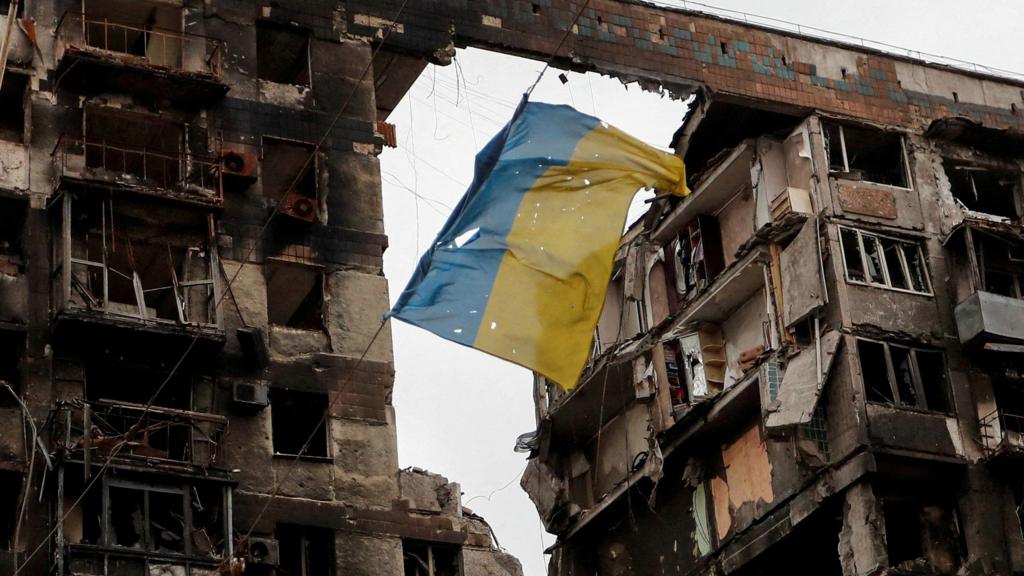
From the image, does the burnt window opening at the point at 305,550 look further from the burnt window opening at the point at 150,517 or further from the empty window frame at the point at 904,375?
the empty window frame at the point at 904,375

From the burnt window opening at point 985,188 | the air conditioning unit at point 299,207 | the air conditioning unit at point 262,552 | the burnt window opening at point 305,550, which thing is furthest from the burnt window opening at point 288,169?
the burnt window opening at point 985,188

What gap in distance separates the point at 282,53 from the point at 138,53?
282cm

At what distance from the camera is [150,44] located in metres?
38.3

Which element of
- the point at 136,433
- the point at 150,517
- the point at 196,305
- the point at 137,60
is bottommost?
the point at 150,517

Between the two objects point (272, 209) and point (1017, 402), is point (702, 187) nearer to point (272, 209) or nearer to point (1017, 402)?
point (1017, 402)

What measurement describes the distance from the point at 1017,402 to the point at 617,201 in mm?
16783

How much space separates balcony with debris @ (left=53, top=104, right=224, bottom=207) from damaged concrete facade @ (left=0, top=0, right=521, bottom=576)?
5 cm

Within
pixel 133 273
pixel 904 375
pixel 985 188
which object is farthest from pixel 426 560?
pixel 985 188

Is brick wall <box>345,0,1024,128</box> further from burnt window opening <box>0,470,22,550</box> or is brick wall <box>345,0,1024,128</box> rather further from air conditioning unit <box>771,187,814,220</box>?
burnt window opening <box>0,470,22,550</box>

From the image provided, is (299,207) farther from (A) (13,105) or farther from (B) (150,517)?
(B) (150,517)

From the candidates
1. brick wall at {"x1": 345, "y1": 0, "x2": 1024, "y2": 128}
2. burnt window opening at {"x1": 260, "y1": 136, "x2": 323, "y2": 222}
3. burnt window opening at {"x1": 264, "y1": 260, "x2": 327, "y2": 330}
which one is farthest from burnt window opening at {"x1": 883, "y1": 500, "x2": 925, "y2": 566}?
burnt window opening at {"x1": 260, "y1": 136, "x2": 323, "y2": 222}

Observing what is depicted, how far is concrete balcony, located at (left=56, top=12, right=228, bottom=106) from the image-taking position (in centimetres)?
3600

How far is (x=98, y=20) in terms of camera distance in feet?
124

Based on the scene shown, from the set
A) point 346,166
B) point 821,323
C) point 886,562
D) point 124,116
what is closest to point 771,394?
point 821,323
